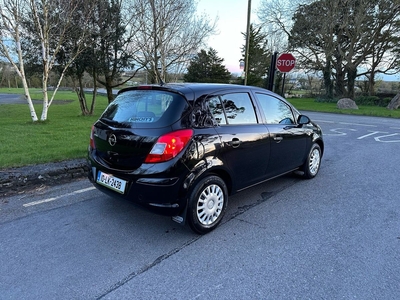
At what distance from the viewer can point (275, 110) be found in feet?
13.8

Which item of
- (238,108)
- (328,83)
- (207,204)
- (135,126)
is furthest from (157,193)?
(328,83)

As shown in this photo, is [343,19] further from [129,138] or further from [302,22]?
[129,138]

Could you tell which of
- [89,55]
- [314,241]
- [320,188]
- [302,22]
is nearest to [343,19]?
[302,22]

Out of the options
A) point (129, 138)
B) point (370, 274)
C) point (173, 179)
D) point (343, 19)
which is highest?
point (343, 19)

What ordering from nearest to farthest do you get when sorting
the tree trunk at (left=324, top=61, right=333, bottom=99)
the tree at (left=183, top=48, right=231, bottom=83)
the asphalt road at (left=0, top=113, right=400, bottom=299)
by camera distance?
1. the asphalt road at (left=0, top=113, right=400, bottom=299)
2. the tree trunk at (left=324, top=61, right=333, bottom=99)
3. the tree at (left=183, top=48, right=231, bottom=83)

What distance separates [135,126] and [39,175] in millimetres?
2465

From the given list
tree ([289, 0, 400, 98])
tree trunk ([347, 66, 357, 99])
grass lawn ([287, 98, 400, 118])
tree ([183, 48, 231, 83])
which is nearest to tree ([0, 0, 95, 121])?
grass lawn ([287, 98, 400, 118])

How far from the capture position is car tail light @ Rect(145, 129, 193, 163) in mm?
2783

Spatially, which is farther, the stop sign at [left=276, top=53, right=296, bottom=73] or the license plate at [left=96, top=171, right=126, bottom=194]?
the stop sign at [left=276, top=53, right=296, bottom=73]

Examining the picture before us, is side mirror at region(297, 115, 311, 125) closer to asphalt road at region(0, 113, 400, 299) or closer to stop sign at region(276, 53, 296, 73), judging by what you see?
asphalt road at region(0, 113, 400, 299)

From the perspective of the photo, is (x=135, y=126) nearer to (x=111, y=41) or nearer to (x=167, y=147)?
(x=167, y=147)

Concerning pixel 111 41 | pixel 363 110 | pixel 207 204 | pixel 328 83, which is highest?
pixel 111 41

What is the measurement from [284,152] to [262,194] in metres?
0.74

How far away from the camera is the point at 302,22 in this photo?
25281mm
